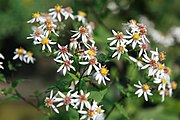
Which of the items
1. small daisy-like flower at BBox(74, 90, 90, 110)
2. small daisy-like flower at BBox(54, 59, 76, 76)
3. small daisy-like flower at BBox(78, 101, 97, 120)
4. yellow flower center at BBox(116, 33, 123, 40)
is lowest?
small daisy-like flower at BBox(78, 101, 97, 120)

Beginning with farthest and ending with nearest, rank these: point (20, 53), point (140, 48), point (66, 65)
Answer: point (20, 53) → point (140, 48) → point (66, 65)

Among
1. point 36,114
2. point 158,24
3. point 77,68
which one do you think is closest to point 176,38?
point 158,24

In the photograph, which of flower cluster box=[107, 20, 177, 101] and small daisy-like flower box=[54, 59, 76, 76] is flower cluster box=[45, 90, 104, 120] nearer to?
small daisy-like flower box=[54, 59, 76, 76]

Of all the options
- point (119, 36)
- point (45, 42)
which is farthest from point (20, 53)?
point (119, 36)

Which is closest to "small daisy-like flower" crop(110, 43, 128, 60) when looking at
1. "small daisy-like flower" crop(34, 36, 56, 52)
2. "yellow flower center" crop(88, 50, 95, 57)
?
"yellow flower center" crop(88, 50, 95, 57)

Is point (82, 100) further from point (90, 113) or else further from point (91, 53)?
point (91, 53)

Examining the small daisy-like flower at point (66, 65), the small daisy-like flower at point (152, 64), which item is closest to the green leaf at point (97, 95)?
the small daisy-like flower at point (66, 65)

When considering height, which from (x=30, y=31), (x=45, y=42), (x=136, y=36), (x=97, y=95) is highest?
(x=30, y=31)

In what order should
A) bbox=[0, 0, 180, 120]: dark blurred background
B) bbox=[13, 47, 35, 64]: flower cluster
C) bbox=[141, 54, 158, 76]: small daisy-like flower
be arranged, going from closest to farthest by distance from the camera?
1. bbox=[141, 54, 158, 76]: small daisy-like flower
2. bbox=[13, 47, 35, 64]: flower cluster
3. bbox=[0, 0, 180, 120]: dark blurred background

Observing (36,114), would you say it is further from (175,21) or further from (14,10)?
(175,21)

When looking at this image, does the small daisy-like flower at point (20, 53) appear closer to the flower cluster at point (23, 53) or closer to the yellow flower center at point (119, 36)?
the flower cluster at point (23, 53)

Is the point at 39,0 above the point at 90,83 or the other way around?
above
